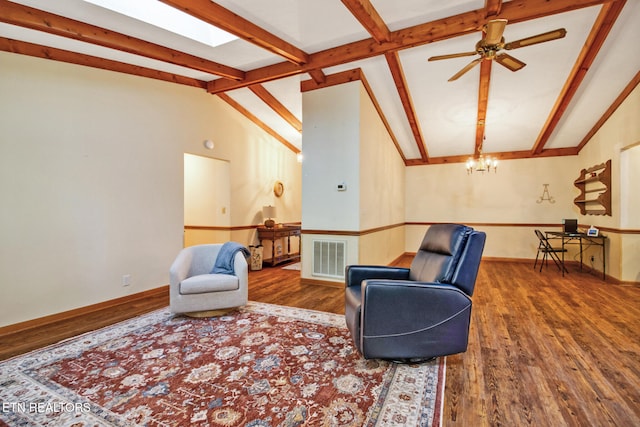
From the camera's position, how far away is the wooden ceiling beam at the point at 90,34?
254cm

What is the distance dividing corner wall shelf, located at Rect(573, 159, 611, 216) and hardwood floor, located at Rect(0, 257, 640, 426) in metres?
1.47

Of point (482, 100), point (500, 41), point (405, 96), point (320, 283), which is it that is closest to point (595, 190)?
point (482, 100)

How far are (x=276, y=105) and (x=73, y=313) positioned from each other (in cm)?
436

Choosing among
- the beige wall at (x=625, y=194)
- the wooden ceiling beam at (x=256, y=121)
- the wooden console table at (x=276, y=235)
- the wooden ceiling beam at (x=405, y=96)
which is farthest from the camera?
the wooden console table at (x=276, y=235)

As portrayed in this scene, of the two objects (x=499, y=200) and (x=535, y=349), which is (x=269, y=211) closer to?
(x=535, y=349)

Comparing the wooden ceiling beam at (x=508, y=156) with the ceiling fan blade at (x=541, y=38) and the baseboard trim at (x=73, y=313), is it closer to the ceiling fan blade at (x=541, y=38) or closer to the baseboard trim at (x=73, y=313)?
the ceiling fan blade at (x=541, y=38)

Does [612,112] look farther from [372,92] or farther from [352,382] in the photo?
[352,382]

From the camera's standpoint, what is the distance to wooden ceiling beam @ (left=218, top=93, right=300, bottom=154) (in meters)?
5.42

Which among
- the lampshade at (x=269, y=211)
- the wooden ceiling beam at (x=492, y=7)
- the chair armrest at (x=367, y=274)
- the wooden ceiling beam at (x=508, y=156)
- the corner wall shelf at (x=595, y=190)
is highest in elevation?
the wooden ceiling beam at (x=492, y=7)

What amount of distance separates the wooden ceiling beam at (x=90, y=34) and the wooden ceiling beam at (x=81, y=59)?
20.9 inches

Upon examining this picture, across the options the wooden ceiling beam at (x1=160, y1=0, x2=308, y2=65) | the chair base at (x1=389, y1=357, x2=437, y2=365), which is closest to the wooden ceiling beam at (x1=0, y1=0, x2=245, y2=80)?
the wooden ceiling beam at (x1=160, y1=0, x2=308, y2=65)

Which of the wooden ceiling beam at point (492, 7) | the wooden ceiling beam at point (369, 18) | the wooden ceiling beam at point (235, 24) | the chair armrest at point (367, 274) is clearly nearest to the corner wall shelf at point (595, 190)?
the wooden ceiling beam at point (492, 7)

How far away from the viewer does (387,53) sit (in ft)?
12.6

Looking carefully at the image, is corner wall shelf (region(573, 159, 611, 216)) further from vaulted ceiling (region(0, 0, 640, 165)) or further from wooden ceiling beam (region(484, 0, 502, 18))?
wooden ceiling beam (region(484, 0, 502, 18))
